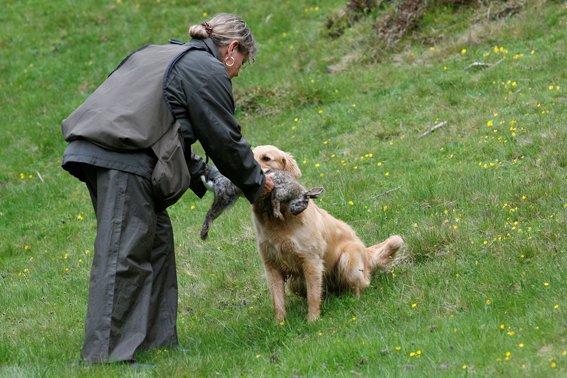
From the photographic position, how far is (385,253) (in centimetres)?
768

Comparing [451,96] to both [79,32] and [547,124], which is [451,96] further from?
[79,32]

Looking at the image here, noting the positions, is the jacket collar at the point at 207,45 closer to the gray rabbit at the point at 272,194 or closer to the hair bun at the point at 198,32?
the hair bun at the point at 198,32

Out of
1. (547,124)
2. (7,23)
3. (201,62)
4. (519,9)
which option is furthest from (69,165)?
(7,23)

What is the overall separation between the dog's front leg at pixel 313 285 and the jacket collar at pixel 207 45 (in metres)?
1.82

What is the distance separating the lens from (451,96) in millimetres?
11922

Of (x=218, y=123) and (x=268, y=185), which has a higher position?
(x=218, y=123)

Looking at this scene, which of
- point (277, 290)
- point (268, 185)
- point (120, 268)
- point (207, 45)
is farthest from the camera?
point (277, 290)

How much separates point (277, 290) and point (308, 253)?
0.40m

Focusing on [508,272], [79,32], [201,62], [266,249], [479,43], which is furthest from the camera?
[79,32]

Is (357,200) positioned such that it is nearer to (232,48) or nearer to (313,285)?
(313,285)

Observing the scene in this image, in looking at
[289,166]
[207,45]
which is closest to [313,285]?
[289,166]

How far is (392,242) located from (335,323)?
1.15m

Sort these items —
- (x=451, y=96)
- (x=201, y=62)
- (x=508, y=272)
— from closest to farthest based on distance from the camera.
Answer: (x=201, y=62), (x=508, y=272), (x=451, y=96)

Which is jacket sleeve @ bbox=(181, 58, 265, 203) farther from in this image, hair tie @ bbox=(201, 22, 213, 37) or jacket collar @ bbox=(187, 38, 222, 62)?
hair tie @ bbox=(201, 22, 213, 37)
